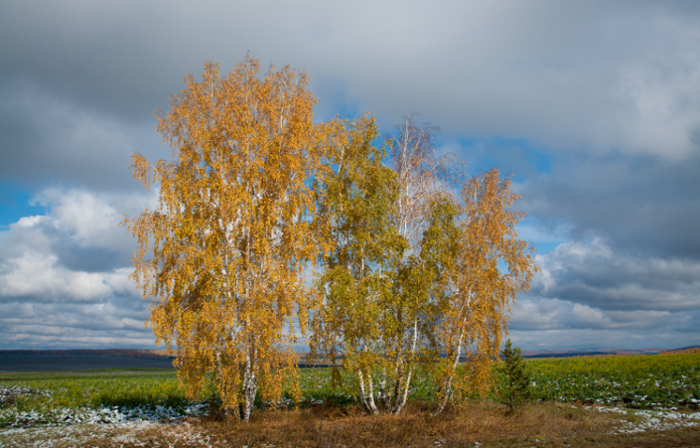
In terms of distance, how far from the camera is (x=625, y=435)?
1504cm

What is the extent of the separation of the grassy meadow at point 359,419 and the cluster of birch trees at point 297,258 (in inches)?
55.6

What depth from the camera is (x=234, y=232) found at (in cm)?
1627

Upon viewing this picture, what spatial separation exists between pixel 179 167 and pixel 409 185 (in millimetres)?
11228

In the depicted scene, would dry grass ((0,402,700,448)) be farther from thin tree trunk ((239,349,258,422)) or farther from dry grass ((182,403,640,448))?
thin tree trunk ((239,349,258,422))

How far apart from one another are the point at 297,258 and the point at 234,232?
2.90 metres

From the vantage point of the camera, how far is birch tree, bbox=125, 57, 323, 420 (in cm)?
1502

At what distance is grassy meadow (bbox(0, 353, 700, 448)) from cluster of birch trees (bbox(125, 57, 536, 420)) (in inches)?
55.6

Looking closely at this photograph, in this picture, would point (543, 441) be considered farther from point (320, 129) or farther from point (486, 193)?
point (320, 129)

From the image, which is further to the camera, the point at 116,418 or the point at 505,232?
the point at 116,418

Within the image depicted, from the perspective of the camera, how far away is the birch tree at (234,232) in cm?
1502

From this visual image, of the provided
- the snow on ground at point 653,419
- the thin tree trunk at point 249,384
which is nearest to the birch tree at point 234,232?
the thin tree trunk at point 249,384

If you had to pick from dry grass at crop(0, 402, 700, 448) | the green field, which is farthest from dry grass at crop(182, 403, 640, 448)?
the green field

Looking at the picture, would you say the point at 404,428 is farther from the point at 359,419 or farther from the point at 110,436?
the point at 110,436

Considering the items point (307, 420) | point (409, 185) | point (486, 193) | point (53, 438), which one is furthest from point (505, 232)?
point (53, 438)
